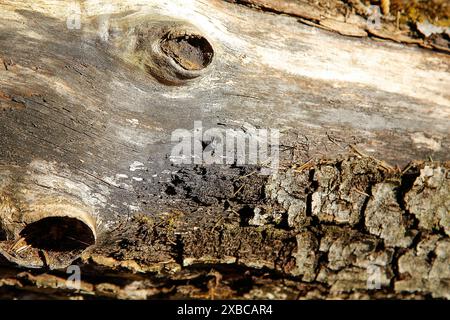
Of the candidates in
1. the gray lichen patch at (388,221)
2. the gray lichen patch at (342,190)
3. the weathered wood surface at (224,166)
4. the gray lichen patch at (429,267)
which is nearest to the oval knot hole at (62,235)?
the weathered wood surface at (224,166)

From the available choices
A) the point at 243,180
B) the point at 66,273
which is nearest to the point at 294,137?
the point at 243,180

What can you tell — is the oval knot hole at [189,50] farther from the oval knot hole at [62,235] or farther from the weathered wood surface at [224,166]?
the oval knot hole at [62,235]

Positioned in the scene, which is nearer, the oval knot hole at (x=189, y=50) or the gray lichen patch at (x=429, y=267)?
the oval knot hole at (x=189, y=50)

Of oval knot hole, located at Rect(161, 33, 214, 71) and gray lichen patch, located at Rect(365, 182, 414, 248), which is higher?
oval knot hole, located at Rect(161, 33, 214, 71)

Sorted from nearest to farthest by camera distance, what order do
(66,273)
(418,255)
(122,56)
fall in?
(122,56) < (418,255) < (66,273)

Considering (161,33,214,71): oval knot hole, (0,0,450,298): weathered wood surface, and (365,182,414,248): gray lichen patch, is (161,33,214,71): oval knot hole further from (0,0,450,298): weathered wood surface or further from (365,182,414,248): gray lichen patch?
(365,182,414,248): gray lichen patch

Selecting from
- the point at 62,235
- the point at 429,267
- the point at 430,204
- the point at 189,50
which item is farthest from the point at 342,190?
the point at 62,235

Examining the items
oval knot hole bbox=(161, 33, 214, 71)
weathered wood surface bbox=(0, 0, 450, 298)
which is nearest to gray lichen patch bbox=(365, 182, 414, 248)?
weathered wood surface bbox=(0, 0, 450, 298)
